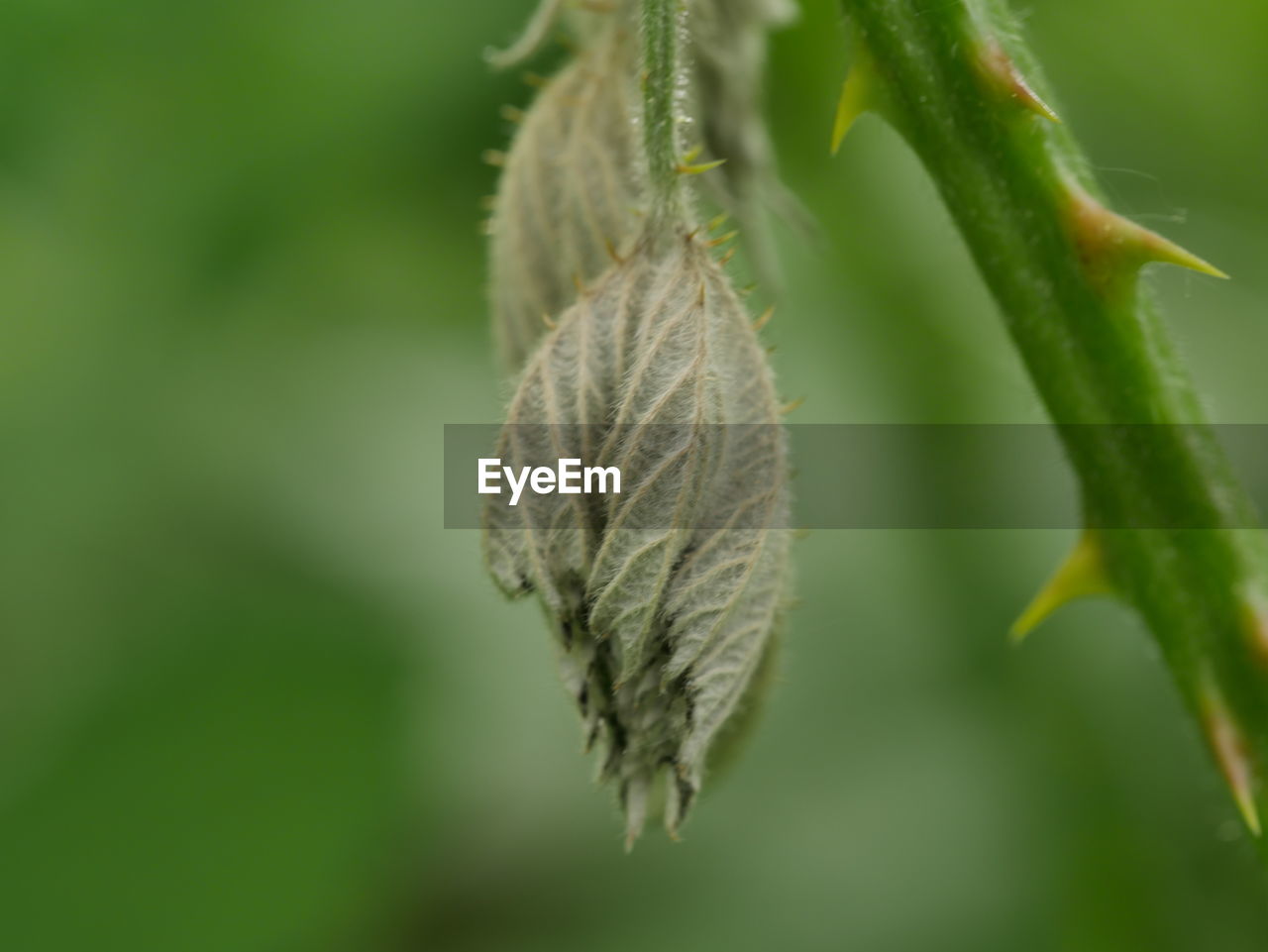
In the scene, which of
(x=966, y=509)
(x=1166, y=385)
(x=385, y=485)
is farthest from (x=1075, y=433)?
(x=385, y=485)

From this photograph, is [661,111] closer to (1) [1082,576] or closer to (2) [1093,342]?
(2) [1093,342]

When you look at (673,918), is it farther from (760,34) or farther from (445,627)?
(760,34)

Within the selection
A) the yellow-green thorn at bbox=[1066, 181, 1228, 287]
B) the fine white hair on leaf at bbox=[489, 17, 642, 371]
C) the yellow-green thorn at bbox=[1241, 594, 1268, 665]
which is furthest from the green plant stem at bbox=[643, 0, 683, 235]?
the yellow-green thorn at bbox=[1241, 594, 1268, 665]

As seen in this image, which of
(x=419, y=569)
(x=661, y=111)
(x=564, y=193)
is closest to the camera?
(x=661, y=111)

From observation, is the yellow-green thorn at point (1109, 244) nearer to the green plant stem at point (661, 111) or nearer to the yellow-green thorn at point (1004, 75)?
the yellow-green thorn at point (1004, 75)

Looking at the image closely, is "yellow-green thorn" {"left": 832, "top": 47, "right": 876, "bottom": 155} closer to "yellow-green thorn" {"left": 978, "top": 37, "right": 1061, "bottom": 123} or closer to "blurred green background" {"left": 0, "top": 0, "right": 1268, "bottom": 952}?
"yellow-green thorn" {"left": 978, "top": 37, "right": 1061, "bottom": 123}

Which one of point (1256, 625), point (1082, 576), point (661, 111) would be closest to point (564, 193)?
point (661, 111)

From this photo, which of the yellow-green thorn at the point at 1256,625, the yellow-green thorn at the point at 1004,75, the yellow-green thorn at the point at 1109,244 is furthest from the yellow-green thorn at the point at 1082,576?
the yellow-green thorn at the point at 1004,75
